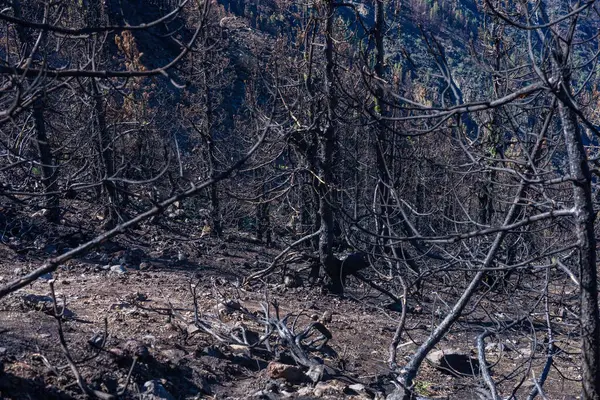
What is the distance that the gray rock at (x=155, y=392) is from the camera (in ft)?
13.3

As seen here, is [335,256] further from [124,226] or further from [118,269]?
[124,226]

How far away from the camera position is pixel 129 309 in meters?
6.36

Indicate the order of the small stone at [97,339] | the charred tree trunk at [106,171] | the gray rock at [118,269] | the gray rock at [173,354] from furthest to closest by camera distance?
the gray rock at [118,269]
the gray rock at [173,354]
the small stone at [97,339]
the charred tree trunk at [106,171]

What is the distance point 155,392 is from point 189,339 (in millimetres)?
1465

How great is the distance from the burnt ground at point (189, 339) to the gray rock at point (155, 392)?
21 millimetres

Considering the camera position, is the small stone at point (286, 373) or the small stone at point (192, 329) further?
the small stone at point (192, 329)

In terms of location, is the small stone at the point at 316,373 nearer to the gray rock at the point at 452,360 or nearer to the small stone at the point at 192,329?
the small stone at the point at 192,329

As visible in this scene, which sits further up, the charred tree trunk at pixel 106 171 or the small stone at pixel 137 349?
the charred tree trunk at pixel 106 171

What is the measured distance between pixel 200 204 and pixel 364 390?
1893cm

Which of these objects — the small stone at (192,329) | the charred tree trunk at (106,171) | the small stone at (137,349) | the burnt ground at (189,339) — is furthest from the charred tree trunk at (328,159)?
the small stone at (137,349)

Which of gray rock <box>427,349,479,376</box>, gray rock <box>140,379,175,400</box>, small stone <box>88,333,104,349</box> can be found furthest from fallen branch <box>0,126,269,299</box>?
gray rock <box>427,349,479,376</box>

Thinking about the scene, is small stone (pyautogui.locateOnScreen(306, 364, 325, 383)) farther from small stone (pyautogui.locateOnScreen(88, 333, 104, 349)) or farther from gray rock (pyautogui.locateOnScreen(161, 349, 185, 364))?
small stone (pyautogui.locateOnScreen(88, 333, 104, 349))

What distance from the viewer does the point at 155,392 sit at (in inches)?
161

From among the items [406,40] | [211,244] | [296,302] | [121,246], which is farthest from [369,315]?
[406,40]
